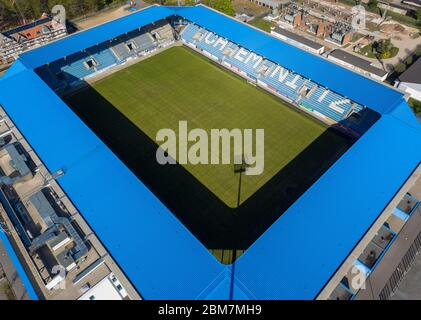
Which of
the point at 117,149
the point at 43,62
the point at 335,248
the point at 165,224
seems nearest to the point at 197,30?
the point at 43,62

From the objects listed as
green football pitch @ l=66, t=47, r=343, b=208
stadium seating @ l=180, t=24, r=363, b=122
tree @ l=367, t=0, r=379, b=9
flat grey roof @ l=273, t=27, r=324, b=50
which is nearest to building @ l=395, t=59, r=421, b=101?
stadium seating @ l=180, t=24, r=363, b=122

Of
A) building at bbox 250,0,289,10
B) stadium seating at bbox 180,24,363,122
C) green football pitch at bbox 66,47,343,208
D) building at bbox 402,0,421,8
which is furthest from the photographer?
building at bbox 250,0,289,10

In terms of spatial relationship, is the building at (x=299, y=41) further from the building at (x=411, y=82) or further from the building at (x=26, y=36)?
the building at (x=26, y=36)

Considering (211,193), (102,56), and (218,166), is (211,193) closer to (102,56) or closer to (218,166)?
(218,166)

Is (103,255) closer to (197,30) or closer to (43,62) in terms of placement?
(43,62)

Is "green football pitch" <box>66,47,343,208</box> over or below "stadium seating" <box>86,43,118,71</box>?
below

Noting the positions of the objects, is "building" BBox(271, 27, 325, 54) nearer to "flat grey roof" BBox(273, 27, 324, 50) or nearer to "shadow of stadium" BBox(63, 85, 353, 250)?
"flat grey roof" BBox(273, 27, 324, 50)

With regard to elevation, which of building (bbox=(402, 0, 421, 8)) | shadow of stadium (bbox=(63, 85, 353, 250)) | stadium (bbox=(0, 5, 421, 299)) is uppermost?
building (bbox=(402, 0, 421, 8))
